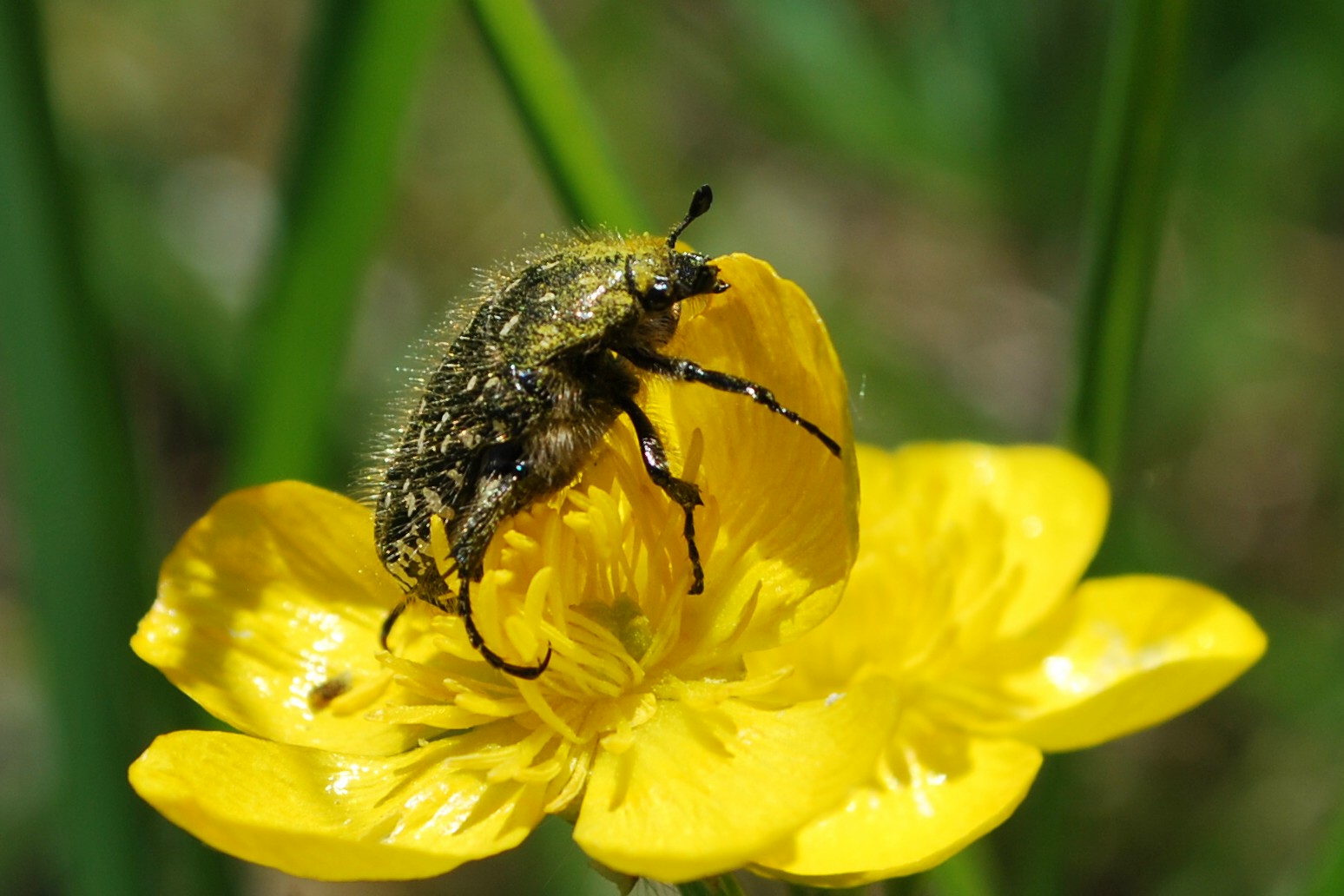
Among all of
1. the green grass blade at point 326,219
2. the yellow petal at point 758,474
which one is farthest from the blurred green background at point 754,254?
the yellow petal at point 758,474

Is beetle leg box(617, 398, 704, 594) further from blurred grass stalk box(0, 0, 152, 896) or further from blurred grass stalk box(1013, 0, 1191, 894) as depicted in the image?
blurred grass stalk box(0, 0, 152, 896)

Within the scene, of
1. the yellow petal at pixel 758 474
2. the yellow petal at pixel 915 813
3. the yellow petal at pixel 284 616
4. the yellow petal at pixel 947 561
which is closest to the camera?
the yellow petal at pixel 915 813

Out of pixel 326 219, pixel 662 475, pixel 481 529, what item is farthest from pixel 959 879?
pixel 326 219

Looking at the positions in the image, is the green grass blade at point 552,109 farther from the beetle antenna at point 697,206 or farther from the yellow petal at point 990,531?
the yellow petal at point 990,531

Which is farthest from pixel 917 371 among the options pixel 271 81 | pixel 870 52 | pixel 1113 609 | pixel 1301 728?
pixel 271 81

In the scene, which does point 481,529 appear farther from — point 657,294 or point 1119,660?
point 1119,660

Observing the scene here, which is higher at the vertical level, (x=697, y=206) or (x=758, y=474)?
(x=697, y=206)

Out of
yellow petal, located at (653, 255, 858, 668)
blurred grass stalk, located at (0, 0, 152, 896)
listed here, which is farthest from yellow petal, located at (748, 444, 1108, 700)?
blurred grass stalk, located at (0, 0, 152, 896)
